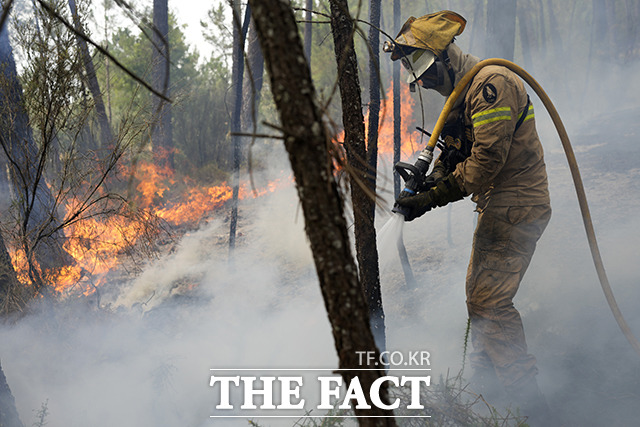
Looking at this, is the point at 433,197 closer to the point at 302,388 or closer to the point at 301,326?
the point at 302,388

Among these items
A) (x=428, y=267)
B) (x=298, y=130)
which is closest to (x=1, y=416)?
(x=298, y=130)

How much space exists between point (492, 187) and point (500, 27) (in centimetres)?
485

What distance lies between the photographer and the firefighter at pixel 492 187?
122 inches

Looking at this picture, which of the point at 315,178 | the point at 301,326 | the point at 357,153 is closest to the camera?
the point at 315,178

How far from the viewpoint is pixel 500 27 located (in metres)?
7.11

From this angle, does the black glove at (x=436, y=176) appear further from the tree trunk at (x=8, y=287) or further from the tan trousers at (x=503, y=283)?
the tree trunk at (x=8, y=287)

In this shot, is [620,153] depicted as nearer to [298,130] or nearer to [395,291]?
[395,291]

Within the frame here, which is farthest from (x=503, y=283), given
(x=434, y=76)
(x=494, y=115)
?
(x=434, y=76)

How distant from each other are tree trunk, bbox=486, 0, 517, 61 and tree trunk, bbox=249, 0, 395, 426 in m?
6.63

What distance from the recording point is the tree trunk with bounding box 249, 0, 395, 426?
4.23 feet

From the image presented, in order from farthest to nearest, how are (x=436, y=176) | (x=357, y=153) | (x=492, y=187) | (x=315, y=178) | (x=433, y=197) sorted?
(x=436, y=176) → (x=492, y=187) → (x=433, y=197) → (x=357, y=153) → (x=315, y=178)

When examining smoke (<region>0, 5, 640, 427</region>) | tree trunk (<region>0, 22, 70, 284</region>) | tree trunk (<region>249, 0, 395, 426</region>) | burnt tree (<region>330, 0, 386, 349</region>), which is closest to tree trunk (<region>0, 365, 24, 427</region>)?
smoke (<region>0, 5, 640, 427</region>)

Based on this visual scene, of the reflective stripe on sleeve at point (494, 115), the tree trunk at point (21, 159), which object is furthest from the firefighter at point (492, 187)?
the tree trunk at point (21, 159)

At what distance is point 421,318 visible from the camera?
16.8 ft
